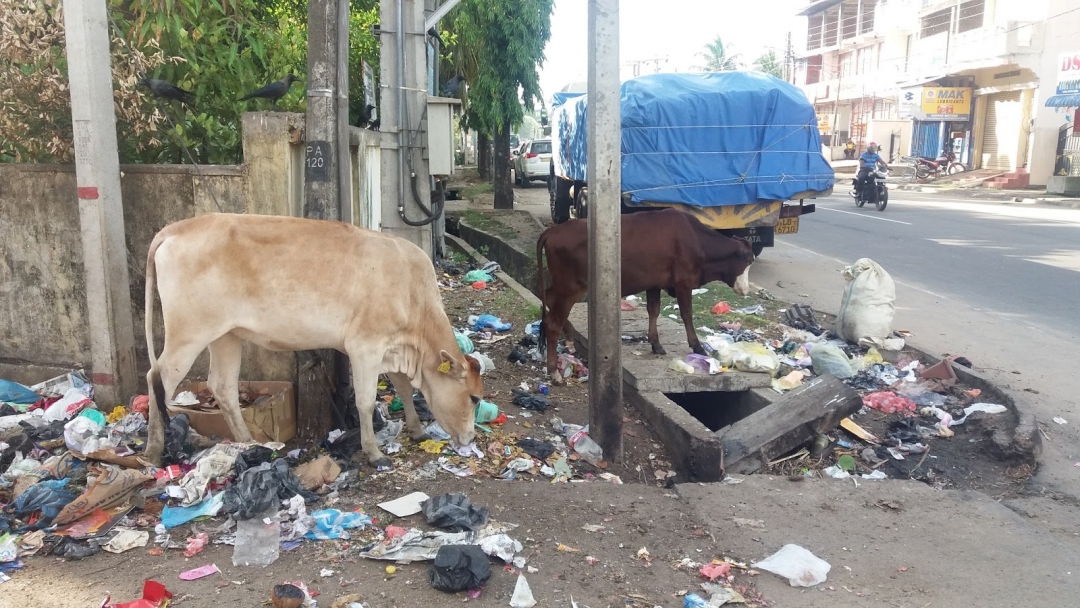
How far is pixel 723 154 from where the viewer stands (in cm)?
1041

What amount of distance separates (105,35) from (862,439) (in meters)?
5.29

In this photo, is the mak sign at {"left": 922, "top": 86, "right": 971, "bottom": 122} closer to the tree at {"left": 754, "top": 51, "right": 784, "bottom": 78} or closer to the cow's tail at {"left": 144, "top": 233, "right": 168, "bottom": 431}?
the tree at {"left": 754, "top": 51, "right": 784, "bottom": 78}

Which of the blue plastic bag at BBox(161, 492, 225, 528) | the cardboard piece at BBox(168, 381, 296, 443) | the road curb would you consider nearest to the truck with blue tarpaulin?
the road curb

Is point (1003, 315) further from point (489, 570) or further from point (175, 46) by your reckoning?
point (175, 46)

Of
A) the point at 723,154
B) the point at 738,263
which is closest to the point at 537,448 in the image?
the point at 738,263

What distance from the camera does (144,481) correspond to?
4.12 m

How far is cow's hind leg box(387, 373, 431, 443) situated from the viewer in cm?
502

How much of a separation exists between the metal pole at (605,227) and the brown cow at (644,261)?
1.50 m

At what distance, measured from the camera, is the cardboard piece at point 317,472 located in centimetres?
425

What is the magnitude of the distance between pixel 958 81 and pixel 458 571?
35101mm

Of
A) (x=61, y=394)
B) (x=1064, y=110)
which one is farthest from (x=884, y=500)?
(x=1064, y=110)

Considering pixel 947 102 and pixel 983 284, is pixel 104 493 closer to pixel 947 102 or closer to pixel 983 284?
pixel 983 284

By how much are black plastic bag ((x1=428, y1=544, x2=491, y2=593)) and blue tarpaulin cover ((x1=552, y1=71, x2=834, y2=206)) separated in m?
7.30

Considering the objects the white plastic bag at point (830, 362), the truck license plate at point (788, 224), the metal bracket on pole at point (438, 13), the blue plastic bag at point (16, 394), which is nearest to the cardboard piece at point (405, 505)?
the blue plastic bag at point (16, 394)
